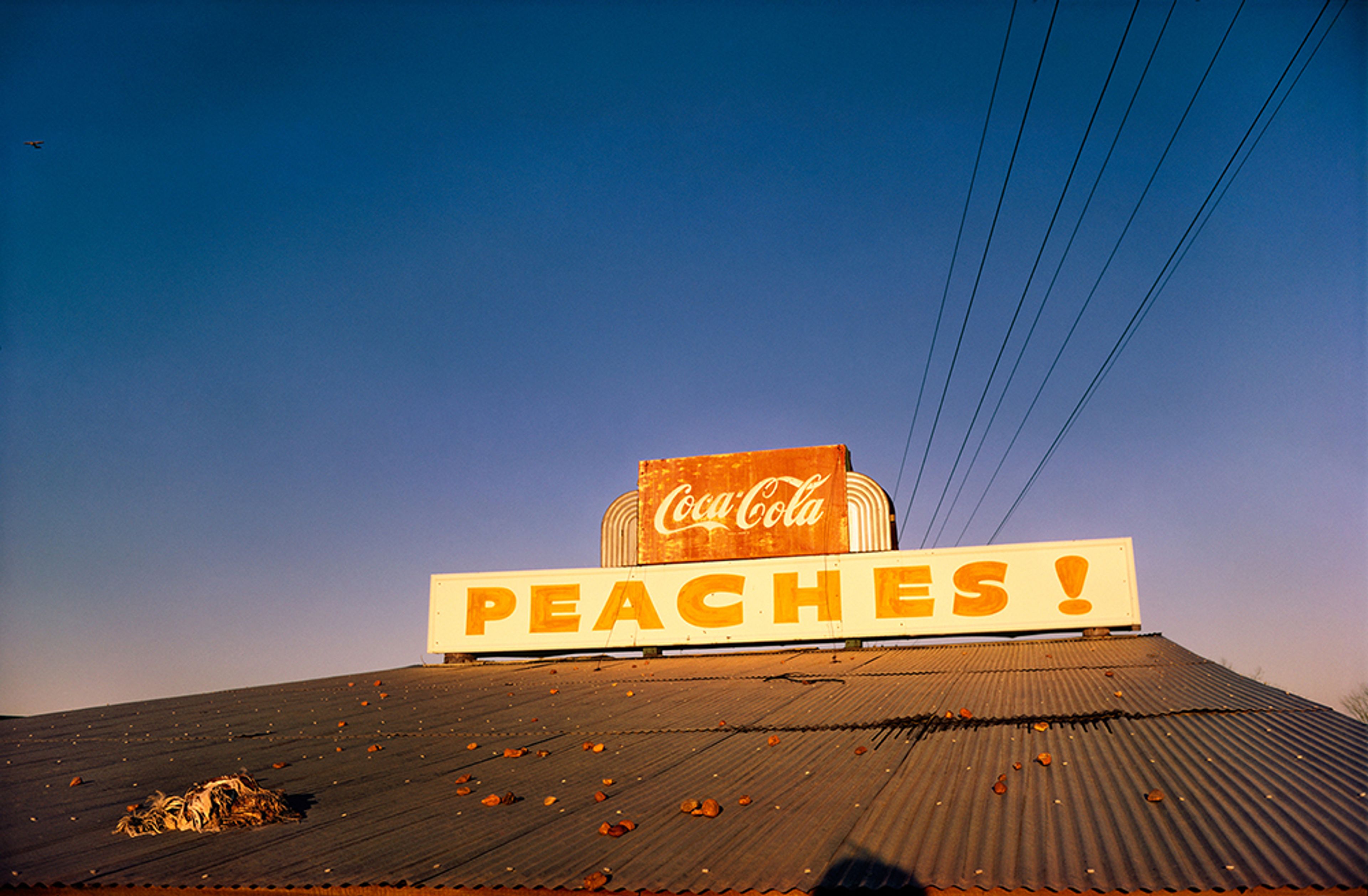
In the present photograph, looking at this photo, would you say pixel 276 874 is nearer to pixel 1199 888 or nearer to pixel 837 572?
pixel 1199 888

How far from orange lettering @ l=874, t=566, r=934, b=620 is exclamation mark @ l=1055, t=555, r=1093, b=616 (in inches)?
112

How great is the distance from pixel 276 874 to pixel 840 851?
3445 millimetres

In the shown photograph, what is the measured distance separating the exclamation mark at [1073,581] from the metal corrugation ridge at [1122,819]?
39.5 feet

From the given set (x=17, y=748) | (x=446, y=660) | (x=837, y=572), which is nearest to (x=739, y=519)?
(x=837, y=572)

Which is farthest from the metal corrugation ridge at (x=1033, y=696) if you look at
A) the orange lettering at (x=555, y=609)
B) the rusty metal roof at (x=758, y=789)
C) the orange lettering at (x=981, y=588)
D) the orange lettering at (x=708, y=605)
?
the orange lettering at (x=555, y=609)

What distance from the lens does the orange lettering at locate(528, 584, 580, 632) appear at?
72.1ft

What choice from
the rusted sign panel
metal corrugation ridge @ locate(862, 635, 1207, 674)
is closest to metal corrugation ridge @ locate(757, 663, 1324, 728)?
metal corrugation ridge @ locate(862, 635, 1207, 674)

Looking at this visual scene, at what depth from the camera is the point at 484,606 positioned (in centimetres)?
2252

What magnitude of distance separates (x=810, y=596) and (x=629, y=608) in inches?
180

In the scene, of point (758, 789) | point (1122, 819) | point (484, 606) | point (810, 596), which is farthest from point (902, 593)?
point (1122, 819)

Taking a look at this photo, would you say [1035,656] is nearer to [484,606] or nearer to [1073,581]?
[1073,581]

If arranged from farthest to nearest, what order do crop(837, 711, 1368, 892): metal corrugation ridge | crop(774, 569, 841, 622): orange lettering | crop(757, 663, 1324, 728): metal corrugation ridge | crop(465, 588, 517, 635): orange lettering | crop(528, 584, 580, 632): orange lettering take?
crop(465, 588, 517, 635): orange lettering, crop(528, 584, 580, 632): orange lettering, crop(774, 569, 841, 622): orange lettering, crop(757, 663, 1324, 728): metal corrugation ridge, crop(837, 711, 1368, 892): metal corrugation ridge

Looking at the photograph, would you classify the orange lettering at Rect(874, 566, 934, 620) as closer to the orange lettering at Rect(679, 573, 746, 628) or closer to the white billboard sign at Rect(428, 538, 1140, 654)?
the white billboard sign at Rect(428, 538, 1140, 654)

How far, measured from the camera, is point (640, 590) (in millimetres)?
21938
